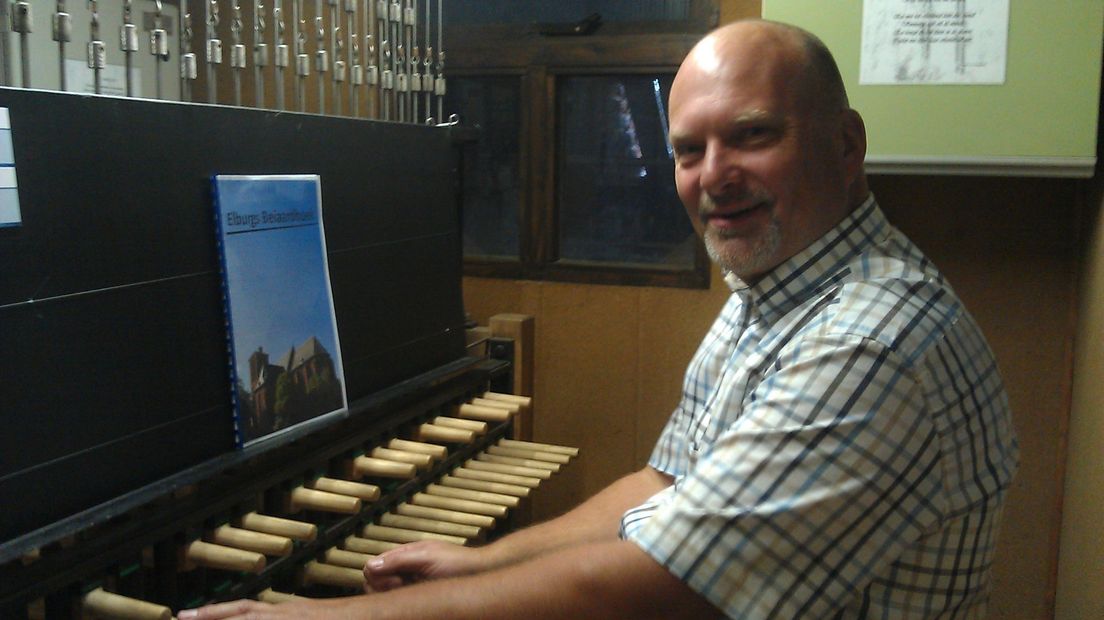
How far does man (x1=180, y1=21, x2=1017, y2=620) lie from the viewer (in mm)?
1024

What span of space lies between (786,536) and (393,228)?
88cm

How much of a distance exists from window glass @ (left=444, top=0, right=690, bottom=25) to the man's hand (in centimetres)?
157

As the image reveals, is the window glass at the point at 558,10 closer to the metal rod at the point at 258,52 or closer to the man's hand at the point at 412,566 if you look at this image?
A: the metal rod at the point at 258,52

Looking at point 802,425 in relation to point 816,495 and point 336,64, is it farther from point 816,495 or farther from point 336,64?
point 336,64

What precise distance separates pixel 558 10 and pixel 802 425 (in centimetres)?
181

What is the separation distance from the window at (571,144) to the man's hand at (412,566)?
51.6 inches

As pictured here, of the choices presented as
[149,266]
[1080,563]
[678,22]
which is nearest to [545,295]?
[678,22]

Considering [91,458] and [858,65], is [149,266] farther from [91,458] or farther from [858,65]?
[858,65]

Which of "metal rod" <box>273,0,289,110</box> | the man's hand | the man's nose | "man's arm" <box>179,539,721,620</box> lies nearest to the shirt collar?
the man's nose

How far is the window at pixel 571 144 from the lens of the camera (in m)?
2.52

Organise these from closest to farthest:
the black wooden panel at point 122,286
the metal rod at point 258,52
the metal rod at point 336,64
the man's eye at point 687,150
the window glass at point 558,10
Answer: the black wooden panel at point 122,286, the man's eye at point 687,150, the metal rod at point 258,52, the metal rod at point 336,64, the window glass at point 558,10

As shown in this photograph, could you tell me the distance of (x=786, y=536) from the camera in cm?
102

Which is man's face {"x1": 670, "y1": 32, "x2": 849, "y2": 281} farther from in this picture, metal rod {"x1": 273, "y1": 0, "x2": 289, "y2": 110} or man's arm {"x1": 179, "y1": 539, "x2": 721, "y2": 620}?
metal rod {"x1": 273, "y1": 0, "x2": 289, "y2": 110}

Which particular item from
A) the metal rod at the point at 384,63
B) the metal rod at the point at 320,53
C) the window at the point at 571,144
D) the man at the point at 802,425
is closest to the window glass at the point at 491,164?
the window at the point at 571,144
